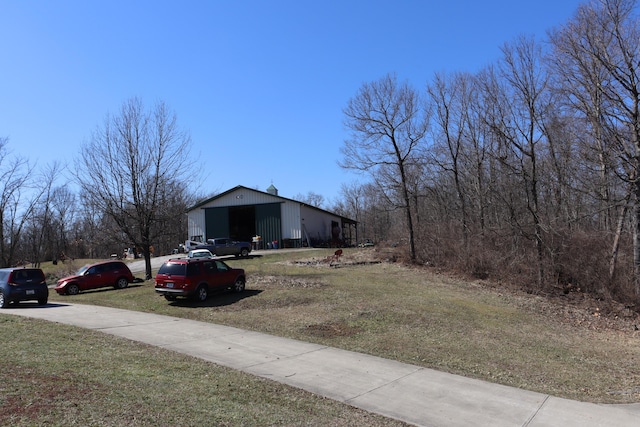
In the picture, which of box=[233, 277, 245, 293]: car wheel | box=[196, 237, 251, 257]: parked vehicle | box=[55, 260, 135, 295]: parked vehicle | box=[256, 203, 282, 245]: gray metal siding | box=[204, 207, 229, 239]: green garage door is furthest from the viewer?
box=[204, 207, 229, 239]: green garage door

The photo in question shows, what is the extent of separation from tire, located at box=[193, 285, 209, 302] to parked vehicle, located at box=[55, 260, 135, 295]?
8.58 m

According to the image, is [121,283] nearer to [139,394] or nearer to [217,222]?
[139,394]

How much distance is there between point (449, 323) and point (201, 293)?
8927 mm

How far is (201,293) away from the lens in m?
16.9

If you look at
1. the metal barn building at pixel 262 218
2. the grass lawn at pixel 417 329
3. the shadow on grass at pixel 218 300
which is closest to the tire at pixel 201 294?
the shadow on grass at pixel 218 300

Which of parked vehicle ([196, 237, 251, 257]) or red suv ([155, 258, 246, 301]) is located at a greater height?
parked vehicle ([196, 237, 251, 257])

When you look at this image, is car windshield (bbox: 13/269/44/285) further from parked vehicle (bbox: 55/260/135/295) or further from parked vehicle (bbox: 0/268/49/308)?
parked vehicle (bbox: 55/260/135/295)

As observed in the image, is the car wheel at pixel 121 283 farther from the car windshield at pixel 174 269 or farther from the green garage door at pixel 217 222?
the green garage door at pixel 217 222

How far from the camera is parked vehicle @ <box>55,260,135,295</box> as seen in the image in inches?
872

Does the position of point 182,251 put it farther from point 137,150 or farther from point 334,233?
point 137,150

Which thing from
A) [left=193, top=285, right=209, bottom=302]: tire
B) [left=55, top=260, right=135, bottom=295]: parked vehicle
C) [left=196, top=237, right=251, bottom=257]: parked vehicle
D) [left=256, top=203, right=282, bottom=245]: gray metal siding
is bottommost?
[left=193, top=285, right=209, bottom=302]: tire

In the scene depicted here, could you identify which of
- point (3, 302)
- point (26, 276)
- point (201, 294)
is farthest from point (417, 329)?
point (3, 302)

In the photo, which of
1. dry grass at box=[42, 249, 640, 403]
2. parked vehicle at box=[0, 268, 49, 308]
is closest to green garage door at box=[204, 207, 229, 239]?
dry grass at box=[42, 249, 640, 403]

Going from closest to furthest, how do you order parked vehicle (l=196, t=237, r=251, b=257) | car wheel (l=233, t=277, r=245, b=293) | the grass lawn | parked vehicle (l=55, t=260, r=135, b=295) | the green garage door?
the grass lawn < car wheel (l=233, t=277, r=245, b=293) < parked vehicle (l=55, t=260, r=135, b=295) < parked vehicle (l=196, t=237, r=251, b=257) < the green garage door
